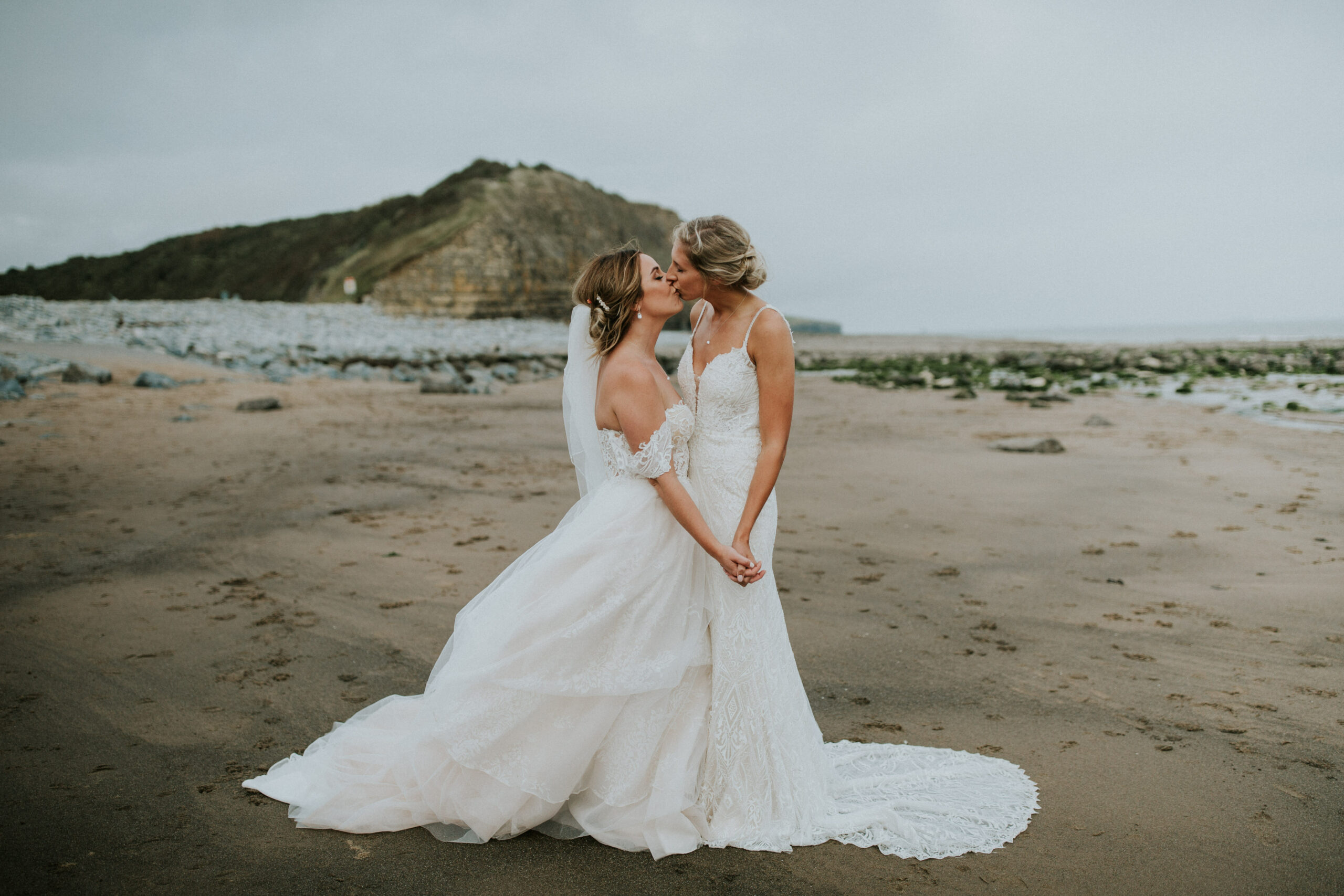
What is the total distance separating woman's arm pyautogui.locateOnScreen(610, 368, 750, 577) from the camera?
2.86 m

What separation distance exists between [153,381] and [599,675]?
40.5 ft

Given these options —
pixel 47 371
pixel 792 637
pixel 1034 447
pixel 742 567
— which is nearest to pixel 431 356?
pixel 47 371

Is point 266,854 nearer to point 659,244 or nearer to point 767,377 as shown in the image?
point 767,377

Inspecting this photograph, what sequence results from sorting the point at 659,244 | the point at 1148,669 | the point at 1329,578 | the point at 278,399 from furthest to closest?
the point at 659,244
the point at 278,399
the point at 1329,578
the point at 1148,669

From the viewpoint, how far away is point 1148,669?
14.3 ft

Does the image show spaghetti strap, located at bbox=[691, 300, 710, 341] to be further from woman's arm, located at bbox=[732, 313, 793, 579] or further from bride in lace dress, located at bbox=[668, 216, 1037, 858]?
woman's arm, located at bbox=[732, 313, 793, 579]

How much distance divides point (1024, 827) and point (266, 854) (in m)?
2.64

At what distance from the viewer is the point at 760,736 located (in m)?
2.97

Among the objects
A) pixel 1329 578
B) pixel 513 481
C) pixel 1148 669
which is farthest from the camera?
pixel 513 481

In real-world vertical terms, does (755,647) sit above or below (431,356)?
below

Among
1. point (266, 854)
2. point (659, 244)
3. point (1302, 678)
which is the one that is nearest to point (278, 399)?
point (266, 854)

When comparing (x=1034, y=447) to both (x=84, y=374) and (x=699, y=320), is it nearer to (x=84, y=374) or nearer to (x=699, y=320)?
(x=699, y=320)

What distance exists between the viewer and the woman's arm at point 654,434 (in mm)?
2859

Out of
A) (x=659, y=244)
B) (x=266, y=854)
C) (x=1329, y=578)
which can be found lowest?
(x=266, y=854)
